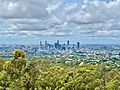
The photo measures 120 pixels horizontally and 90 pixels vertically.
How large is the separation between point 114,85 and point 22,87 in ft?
30.2

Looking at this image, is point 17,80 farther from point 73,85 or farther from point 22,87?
point 73,85

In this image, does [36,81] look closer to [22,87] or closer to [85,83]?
[22,87]

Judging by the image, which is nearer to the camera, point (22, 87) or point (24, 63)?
point (22, 87)

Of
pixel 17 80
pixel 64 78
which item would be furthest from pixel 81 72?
pixel 17 80

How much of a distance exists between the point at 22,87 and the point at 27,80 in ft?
4.83

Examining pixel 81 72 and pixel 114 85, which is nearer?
pixel 114 85

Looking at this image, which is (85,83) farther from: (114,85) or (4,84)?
(4,84)

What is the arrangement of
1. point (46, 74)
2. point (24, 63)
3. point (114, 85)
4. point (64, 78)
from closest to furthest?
point (114, 85)
point (64, 78)
point (46, 74)
point (24, 63)

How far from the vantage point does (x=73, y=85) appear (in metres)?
28.9

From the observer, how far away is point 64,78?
30578mm

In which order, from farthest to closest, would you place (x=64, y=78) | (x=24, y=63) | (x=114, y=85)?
(x=24, y=63) → (x=64, y=78) → (x=114, y=85)

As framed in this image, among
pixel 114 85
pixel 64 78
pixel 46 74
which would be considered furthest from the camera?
pixel 46 74

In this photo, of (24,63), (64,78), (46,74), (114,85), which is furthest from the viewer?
(24,63)

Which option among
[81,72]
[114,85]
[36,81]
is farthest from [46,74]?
[114,85]
